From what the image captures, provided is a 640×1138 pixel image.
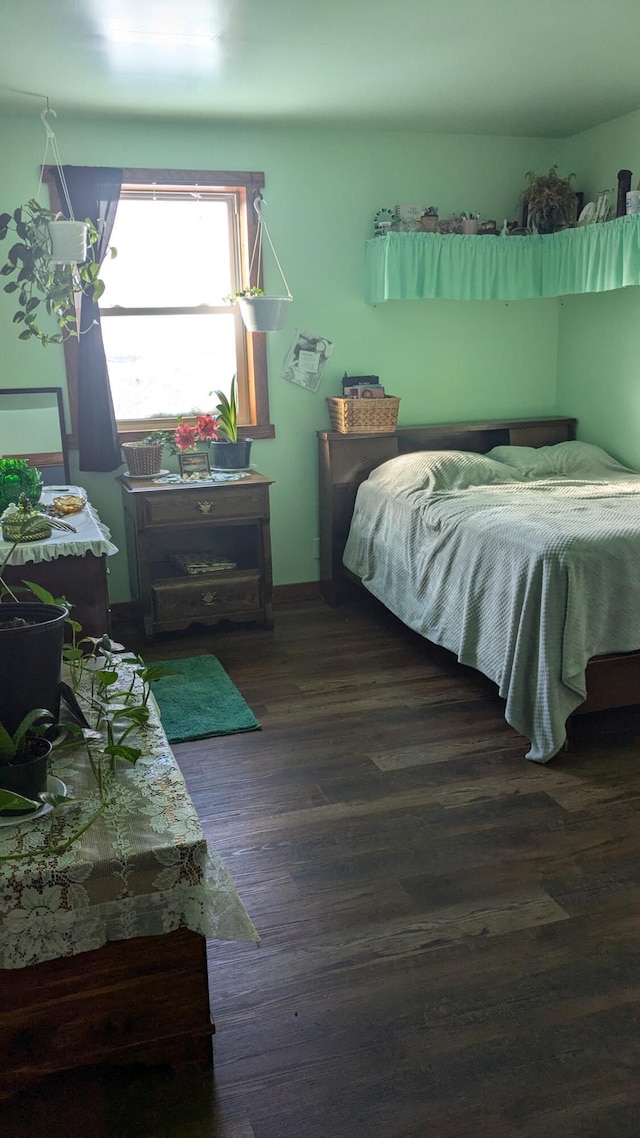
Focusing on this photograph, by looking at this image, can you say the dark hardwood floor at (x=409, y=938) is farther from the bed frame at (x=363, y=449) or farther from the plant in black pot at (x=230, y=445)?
the plant in black pot at (x=230, y=445)

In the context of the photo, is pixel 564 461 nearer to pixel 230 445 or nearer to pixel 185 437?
pixel 230 445

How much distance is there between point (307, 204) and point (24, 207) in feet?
4.38

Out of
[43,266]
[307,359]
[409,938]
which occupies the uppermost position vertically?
[43,266]

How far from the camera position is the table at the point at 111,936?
1.43 meters

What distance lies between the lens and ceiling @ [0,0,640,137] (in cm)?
273

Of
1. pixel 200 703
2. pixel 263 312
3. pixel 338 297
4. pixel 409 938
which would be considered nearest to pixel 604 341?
pixel 338 297

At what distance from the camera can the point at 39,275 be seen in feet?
11.3

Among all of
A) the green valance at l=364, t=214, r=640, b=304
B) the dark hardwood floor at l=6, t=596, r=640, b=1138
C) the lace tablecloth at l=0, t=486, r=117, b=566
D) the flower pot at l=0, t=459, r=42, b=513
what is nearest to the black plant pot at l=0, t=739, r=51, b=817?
the dark hardwood floor at l=6, t=596, r=640, b=1138

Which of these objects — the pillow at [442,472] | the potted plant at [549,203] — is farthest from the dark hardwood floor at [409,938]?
the potted plant at [549,203]

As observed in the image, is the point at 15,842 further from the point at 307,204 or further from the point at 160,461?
the point at 307,204

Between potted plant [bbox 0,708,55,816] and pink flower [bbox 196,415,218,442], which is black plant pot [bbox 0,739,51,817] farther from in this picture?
pink flower [bbox 196,415,218,442]

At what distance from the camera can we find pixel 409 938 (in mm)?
1994

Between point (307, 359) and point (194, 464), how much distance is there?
33.1 inches

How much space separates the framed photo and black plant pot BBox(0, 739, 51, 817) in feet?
8.68
